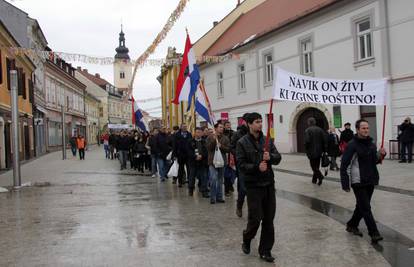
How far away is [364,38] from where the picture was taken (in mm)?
19453

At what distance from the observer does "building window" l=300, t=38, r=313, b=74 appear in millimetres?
22969

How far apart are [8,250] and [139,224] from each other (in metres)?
2.09

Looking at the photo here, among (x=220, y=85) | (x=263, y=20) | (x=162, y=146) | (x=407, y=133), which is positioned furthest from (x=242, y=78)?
(x=162, y=146)

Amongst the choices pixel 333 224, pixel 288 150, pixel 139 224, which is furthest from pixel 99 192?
pixel 288 150

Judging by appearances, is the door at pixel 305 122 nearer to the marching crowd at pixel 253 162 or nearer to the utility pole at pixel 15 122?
the marching crowd at pixel 253 162

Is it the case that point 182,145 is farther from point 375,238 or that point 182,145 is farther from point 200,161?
point 375,238

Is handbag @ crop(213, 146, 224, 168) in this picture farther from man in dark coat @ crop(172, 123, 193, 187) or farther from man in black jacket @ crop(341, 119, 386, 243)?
man in black jacket @ crop(341, 119, 386, 243)

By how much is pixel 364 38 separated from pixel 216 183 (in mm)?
12463

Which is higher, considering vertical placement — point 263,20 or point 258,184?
point 263,20

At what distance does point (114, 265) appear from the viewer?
5.38 metres

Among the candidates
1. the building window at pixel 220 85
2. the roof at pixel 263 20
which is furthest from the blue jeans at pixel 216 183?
the building window at pixel 220 85

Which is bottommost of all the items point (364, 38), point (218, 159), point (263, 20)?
point (218, 159)

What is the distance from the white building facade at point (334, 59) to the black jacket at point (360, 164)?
11998 millimetres

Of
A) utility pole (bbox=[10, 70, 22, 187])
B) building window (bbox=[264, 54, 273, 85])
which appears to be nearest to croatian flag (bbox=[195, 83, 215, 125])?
utility pole (bbox=[10, 70, 22, 187])
